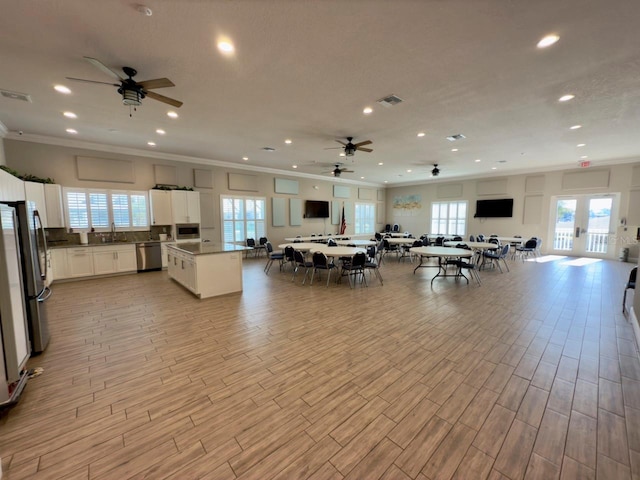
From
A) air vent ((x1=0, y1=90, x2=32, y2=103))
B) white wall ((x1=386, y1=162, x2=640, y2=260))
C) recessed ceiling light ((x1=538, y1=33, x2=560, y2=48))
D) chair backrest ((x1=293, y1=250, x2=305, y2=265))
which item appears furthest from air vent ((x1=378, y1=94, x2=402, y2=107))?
white wall ((x1=386, y1=162, x2=640, y2=260))

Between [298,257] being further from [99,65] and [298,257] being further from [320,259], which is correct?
[99,65]

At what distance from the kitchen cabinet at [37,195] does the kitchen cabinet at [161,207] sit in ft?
6.81

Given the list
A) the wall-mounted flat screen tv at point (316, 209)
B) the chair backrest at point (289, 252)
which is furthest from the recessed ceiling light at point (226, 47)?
the wall-mounted flat screen tv at point (316, 209)

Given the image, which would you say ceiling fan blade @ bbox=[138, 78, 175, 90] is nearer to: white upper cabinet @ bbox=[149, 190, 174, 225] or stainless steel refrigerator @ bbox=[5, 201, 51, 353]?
stainless steel refrigerator @ bbox=[5, 201, 51, 353]

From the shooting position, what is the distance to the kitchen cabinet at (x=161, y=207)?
7.21 meters

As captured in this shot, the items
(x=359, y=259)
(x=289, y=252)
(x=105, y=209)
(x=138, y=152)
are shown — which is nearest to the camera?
(x=359, y=259)

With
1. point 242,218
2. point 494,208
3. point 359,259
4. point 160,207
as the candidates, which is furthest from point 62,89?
point 494,208

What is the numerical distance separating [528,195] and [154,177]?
44.2 ft

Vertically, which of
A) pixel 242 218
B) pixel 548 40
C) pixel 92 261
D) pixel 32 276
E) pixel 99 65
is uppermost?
pixel 548 40

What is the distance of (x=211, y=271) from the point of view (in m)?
4.82

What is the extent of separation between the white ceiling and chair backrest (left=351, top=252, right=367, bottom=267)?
2.62 m

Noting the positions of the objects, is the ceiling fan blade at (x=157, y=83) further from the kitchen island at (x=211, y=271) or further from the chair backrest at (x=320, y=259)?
the chair backrest at (x=320, y=259)

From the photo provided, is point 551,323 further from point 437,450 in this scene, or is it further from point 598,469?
point 437,450

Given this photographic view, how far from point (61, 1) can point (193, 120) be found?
9.18ft
